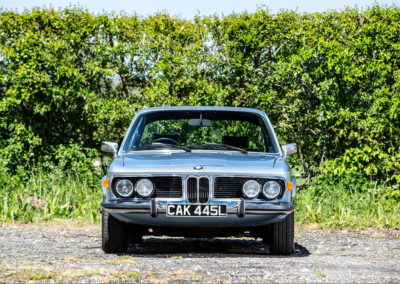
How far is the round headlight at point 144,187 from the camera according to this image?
608 cm

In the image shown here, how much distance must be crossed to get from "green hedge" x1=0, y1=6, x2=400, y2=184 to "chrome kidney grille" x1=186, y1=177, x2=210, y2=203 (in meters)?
5.57

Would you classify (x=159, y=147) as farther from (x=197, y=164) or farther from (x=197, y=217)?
(x=197, y=217)

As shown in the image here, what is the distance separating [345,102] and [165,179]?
6298 mm

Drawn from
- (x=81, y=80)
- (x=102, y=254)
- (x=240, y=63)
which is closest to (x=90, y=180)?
(x=81, y=80)

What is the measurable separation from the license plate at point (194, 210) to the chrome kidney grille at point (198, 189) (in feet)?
0.29

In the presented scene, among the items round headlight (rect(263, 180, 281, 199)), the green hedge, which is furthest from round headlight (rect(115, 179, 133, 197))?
the green hedge

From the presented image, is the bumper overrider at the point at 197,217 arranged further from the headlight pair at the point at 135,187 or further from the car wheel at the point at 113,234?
the car wheel at the point at 113,234

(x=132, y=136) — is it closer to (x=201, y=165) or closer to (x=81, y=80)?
(x=201, y=165)

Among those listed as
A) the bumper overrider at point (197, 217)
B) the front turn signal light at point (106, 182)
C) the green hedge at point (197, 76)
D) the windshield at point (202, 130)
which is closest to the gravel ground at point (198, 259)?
the bumper overrider at point (197, 217)

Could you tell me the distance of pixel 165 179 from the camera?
6.09 m

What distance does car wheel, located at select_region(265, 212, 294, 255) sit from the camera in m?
6.35

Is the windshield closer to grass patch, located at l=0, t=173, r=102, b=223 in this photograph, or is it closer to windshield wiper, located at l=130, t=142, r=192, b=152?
windshield wiper, located at l=130, t=142, r=192, b=152

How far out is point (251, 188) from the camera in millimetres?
6090

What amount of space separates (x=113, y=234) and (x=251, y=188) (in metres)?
1.52
